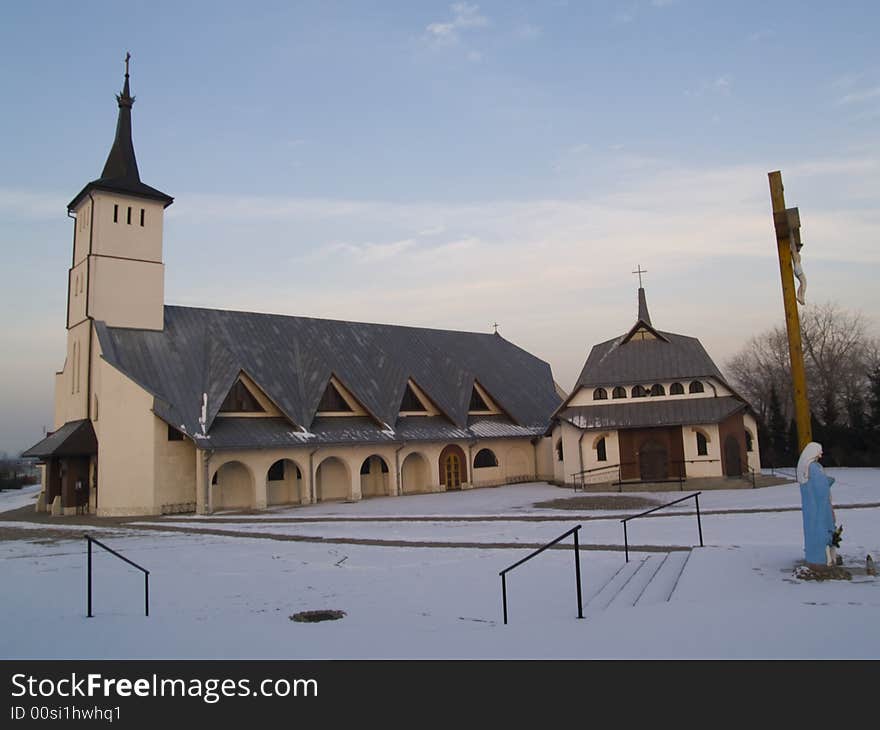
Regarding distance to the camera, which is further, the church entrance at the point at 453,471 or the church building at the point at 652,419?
the church entrance at the point at 453,471

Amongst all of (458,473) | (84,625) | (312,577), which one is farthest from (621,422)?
(84,625)

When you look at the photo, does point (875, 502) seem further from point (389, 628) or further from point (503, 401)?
point (503, 401)

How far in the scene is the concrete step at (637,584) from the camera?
1054cm

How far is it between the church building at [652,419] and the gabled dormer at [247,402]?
14.2 metres

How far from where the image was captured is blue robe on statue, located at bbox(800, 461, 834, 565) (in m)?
10.4

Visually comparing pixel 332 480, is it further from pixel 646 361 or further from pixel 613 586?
pixel 613 586

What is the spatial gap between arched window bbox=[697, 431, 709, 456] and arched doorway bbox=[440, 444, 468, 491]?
12.3 meters

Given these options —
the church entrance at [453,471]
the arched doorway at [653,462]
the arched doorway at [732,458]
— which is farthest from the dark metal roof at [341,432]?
the arched doorway at [732,458]

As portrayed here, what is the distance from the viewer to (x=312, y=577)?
44.2 ft

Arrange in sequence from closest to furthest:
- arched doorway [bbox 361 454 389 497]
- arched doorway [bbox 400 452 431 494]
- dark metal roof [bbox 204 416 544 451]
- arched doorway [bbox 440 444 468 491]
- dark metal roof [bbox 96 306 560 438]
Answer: dark metal roof [bbox 204 416 544 451] → dark metal roof [bbox 96 306 560 438] → arched doorway [bbox 361 454 389 497] → arched doorway [bbox 400 452 431 494] → arched doorway [bbox 440 444 468 491]

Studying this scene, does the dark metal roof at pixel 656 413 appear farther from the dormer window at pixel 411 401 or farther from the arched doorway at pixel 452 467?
the dormer window at pixel 411 401

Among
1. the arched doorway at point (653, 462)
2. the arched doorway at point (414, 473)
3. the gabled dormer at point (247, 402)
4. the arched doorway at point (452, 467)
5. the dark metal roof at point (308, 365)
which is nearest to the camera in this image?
the dark metal roof at point (308, 365)

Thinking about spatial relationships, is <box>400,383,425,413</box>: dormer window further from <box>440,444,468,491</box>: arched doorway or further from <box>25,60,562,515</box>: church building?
<box>440,444,468,491</box>: arched doorway

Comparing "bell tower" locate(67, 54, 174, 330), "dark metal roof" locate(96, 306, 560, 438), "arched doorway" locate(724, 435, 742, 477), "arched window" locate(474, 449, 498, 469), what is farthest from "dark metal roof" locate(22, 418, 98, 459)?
"arched doorway" locate(724, 435, 742, 477)
